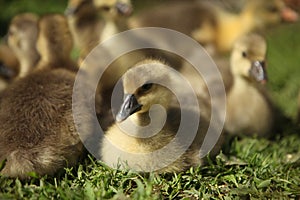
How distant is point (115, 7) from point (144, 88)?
1.47 meters

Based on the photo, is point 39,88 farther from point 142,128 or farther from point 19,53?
point 19,53

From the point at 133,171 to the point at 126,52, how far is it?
3.04 ft

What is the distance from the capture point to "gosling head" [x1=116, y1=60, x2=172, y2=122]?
232 cm

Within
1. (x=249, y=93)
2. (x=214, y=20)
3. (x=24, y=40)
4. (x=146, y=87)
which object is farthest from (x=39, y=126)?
(x=214, y=20)

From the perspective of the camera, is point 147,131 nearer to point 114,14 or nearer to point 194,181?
point 194,181

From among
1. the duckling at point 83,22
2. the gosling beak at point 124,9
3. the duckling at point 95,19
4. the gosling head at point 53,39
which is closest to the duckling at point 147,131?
the gosling head at point 53,39

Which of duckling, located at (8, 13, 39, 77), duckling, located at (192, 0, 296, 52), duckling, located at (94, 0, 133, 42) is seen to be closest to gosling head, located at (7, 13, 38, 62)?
duckling, located at (8, 13, 39, 77)

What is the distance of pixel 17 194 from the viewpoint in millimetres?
2113

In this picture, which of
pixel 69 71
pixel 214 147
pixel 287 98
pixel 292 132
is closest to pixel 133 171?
pixel 214 147

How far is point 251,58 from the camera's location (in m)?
3.21

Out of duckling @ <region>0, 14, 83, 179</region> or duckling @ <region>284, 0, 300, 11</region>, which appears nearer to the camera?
duckling @ <region>0, 14, 83, 179</region>

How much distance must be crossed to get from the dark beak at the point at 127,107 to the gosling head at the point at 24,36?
1.27 meters

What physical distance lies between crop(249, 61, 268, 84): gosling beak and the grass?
1.38ft

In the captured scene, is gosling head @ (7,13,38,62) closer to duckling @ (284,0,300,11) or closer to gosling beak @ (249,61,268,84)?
gosling beak @ (249,61,268,84)
